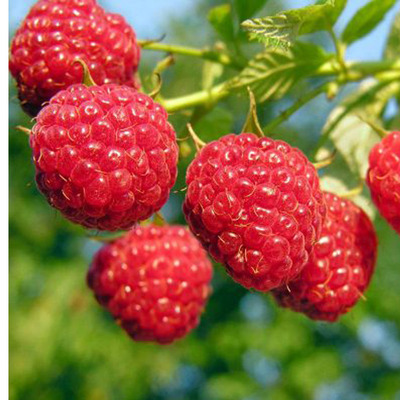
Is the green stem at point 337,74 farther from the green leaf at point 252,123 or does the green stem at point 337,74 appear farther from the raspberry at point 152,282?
the raspberry at point 152,282

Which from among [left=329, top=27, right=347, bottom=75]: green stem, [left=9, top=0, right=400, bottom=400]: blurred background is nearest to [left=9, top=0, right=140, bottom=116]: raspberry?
[left=329, top=27, right=347, bottom=75]: green stem

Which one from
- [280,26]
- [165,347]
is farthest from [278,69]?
[165,347]

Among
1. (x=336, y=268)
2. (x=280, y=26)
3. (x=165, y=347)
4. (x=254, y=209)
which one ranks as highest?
(x=280, y=26)

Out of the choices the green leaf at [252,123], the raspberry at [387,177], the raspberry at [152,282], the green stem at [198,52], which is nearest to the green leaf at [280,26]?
the green leaf at [252,123]

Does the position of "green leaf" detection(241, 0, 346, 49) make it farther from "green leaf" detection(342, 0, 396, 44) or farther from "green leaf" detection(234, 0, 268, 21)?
"green leaf" detection(234, 0, 268, 21)

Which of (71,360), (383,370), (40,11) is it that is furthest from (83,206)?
(383,370)

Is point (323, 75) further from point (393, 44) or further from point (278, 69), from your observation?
point (393, 44)

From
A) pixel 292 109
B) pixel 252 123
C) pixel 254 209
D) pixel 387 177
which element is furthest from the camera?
pixel 292 109
